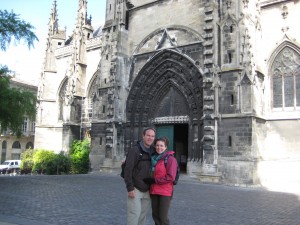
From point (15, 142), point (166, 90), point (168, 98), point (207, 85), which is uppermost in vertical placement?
point (166, 90)

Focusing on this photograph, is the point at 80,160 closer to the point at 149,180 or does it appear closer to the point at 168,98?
the point at 168,98

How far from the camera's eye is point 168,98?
19453 millimetres

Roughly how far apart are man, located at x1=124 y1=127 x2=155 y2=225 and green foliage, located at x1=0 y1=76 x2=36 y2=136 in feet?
31.1

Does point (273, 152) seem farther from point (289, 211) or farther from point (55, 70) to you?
point (55, 70)

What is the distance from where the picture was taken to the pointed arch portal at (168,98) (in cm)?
1742

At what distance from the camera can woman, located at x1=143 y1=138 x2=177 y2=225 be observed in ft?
15.0

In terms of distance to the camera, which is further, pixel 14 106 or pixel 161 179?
pixel 14 106

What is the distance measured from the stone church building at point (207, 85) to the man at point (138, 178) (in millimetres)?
10640

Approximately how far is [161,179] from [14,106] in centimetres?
1022

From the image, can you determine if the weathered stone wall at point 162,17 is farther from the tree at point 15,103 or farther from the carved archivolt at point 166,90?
the tree at point 15,103

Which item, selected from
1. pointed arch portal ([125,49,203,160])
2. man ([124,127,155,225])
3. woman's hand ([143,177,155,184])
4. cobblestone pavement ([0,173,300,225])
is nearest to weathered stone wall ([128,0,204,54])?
pointed arch portal ([125,49,203,160])

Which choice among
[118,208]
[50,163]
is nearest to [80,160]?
[50,163]

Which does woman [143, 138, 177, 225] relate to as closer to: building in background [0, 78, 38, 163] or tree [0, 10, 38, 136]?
tree [0, 10, 38, 136]

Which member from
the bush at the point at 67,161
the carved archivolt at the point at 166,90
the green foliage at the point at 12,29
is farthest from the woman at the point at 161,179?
the bush at the point at 67,161
